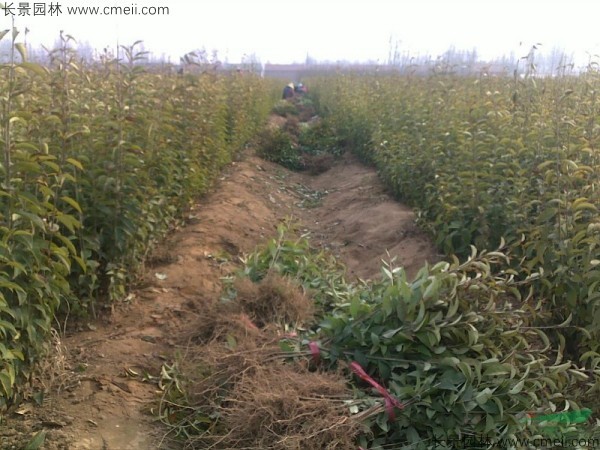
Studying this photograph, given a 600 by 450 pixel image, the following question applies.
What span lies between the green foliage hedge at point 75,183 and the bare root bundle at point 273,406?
40.4 inches

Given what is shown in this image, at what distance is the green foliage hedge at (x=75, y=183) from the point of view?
2916 mm

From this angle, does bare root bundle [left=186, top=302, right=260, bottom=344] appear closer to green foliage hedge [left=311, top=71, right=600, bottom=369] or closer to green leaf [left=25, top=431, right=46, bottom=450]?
green leaf [left=25, top=431, right=46, bottom=450]

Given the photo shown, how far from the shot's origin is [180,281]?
5133 millimetres

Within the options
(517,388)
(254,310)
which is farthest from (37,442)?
(517,388)

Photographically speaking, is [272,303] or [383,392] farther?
[272,303]

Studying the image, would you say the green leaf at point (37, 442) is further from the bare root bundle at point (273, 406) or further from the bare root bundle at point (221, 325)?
the bare root bundle at point (221, 325)

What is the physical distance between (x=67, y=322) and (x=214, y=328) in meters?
1.14

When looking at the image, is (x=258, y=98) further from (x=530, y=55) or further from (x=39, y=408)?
(x=39, y=408)

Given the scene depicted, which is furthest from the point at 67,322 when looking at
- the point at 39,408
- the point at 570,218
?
the point at 570,218

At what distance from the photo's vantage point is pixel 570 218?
3.56 meters

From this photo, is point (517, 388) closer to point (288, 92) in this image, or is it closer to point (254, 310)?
point (254, 310)

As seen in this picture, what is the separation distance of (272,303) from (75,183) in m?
1.52

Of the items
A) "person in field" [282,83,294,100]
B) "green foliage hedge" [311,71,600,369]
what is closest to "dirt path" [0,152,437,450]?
"green foliage hedge" [311,71,600,369]

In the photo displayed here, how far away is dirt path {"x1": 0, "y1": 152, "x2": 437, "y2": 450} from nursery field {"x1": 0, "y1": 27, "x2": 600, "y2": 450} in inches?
0.7
